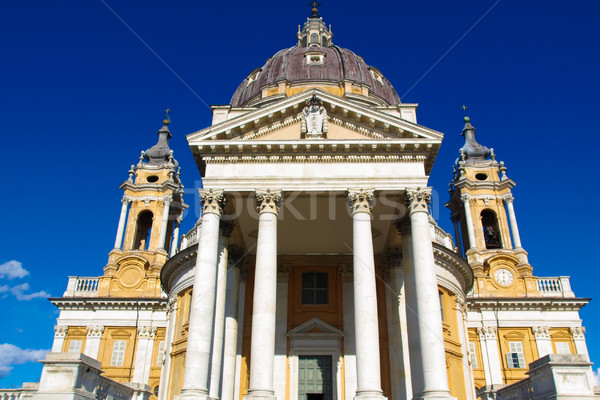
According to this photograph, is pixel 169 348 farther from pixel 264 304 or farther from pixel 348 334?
pixel 264 304

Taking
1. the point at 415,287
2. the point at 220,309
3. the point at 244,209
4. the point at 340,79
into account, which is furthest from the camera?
the point at 340,79

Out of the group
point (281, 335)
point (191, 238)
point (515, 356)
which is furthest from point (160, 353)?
point (515, 356)

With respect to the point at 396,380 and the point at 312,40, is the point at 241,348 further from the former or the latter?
the point at 312,40

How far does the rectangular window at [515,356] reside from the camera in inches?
1411

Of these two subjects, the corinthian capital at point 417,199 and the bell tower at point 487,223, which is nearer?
the corinthian capital at point 417,199

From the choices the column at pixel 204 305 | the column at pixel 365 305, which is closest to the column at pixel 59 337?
the column at pixel 204 305

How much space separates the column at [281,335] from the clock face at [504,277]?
71.5 ft

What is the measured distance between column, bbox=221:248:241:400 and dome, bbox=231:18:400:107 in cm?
1326

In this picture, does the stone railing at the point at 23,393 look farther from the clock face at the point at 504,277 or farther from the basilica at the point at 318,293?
the clock face at the point at 504,277

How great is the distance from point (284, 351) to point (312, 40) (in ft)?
90.3

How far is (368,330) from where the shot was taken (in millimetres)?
16641

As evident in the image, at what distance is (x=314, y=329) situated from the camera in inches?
925

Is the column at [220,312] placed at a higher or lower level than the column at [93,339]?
lower

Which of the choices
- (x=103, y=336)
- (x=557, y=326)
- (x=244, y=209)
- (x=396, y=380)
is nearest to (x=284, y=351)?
(x=396, y=380)
